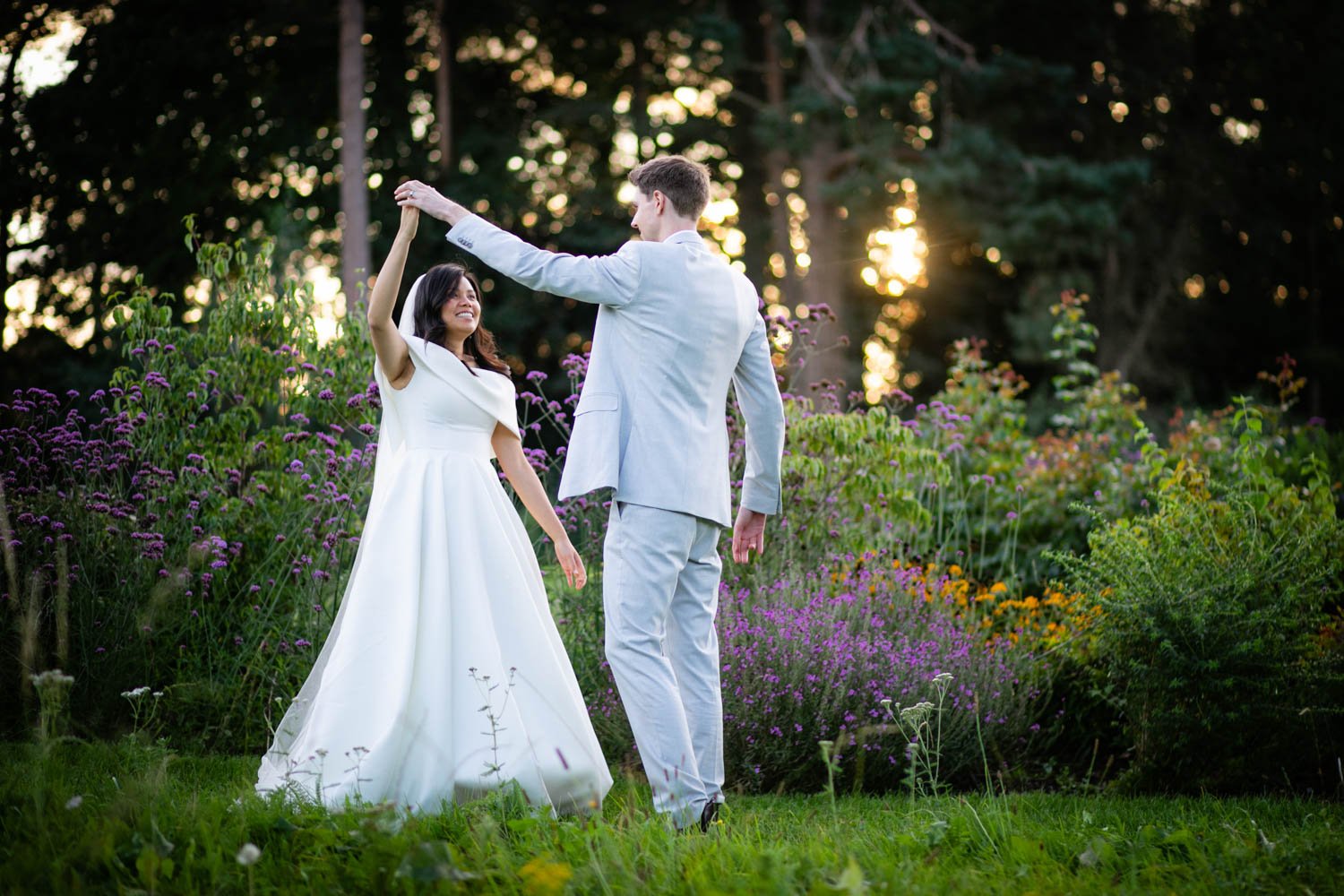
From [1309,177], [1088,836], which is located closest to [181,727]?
[1088,836]

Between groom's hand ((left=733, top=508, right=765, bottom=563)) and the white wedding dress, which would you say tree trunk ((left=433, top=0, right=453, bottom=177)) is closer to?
the white wedding dress

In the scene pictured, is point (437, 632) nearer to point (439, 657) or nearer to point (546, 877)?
point (439, 657)

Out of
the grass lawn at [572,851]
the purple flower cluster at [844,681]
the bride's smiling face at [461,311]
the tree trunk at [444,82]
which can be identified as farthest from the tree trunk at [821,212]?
the grass lawn at [572,851]

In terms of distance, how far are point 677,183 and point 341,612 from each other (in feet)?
5.61

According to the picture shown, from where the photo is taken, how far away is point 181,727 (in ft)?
15.9

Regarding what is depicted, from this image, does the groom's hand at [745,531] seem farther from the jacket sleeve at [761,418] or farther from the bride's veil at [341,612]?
the bride's veil at [341,612]

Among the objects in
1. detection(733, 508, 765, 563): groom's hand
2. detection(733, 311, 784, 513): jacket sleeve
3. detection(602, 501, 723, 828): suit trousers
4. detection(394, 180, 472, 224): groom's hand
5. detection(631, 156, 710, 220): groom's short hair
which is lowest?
detection(602, 501, 723, 828): suit trousers

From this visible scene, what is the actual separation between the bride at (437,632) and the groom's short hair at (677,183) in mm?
729

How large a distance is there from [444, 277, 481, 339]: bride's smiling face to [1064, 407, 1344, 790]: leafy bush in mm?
2532

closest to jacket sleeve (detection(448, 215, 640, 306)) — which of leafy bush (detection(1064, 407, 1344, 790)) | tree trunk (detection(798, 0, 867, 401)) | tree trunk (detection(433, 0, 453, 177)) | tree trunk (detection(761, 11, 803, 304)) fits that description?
leafy bush (detection(1064, 407, 1344, 790))

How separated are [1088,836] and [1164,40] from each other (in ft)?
67.3

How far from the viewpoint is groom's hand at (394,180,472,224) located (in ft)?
11.1

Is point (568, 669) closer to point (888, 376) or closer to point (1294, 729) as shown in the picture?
point (1294, 729)

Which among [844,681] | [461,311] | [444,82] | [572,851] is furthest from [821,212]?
[572,851]
